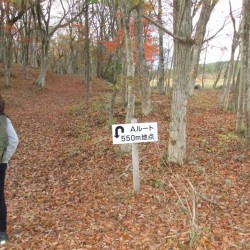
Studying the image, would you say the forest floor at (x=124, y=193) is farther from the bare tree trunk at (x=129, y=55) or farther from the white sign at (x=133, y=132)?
the bare tree trunk at (x=129, y=55)

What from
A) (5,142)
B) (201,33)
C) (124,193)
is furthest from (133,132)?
(201,33)

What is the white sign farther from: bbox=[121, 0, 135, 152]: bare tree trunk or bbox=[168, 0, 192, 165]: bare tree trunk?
bbox=[121, 0, 135, 152]: bare tree trunk

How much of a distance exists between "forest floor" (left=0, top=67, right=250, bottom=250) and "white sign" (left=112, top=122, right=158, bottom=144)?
3.14 ft

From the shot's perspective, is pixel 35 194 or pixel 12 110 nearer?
pixel 35 194

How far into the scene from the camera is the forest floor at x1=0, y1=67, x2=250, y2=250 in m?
4.66

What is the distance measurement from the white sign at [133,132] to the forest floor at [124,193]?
96 cm

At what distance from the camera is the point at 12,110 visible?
1714 cm

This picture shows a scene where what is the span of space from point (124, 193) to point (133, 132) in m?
1.50

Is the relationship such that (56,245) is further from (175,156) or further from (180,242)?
(175,156)

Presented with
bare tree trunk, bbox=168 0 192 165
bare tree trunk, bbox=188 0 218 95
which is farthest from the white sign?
bare tree trunk, bbox=188 0 218 95

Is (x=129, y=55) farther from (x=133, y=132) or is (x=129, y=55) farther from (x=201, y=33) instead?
(x=201, y=33)

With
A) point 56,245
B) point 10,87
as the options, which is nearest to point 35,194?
point 56,245

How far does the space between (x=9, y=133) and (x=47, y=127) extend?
9.28m

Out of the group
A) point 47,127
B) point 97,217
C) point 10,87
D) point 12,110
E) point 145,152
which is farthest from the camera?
point 10,87
